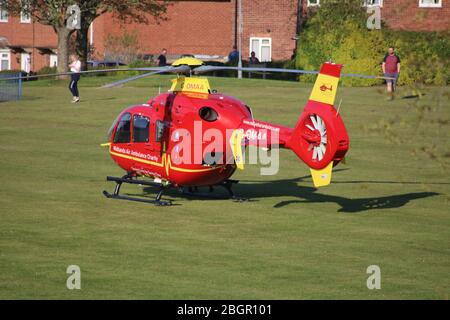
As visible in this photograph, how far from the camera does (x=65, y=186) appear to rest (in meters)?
24.2

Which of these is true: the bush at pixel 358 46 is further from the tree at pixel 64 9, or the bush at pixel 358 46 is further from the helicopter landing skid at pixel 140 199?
the helicopter landing skid at pixel 140 199

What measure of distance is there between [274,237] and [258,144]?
2311mm

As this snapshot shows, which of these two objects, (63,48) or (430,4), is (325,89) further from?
(430,4)

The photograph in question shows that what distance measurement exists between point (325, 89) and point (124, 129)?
5.59 metres

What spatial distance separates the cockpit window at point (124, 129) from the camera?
22328 millimetres

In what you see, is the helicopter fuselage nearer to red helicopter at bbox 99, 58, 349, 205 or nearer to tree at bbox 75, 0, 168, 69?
red helicopter at bbox 99, 58, 349, 205

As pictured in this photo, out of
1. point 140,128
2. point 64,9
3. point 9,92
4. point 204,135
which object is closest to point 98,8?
point 64,9

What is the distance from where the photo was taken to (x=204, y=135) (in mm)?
20688

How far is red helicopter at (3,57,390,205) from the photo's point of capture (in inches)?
742

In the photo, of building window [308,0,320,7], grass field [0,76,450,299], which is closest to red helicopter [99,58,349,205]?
grass field [0,76,450,299]

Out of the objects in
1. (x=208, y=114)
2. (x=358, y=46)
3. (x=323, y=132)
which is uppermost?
(x=358, y=46)

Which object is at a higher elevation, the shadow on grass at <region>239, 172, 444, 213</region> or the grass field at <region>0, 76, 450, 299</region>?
A: the grass field at <region>0, 76, 450, 299</region>

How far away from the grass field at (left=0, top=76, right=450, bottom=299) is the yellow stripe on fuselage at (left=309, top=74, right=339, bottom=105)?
175 centimetres
